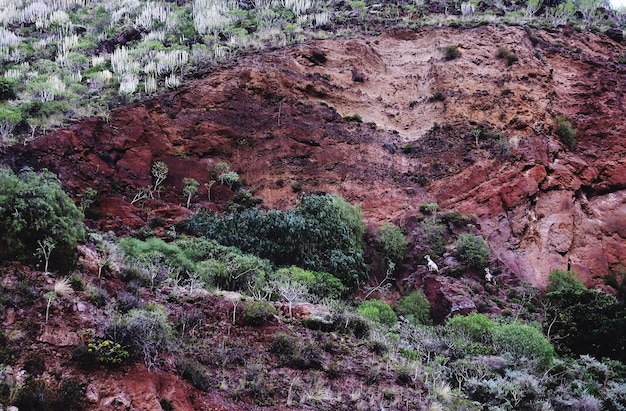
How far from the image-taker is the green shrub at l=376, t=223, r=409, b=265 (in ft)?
75.6

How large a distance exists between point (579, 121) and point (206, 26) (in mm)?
24189

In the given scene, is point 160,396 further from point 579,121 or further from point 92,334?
point 579,121

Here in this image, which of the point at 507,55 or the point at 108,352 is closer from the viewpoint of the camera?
the point at 108,352

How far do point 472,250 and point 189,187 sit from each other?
1209 cm

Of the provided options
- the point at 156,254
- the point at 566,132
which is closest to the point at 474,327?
the point at 156,254

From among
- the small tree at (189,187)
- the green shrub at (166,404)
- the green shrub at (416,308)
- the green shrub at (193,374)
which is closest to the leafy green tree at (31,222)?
the green shrub at (193,374)

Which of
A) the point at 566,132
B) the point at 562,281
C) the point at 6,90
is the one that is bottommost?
the point at 562,281

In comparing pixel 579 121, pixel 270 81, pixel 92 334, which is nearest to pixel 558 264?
pixel 579 121

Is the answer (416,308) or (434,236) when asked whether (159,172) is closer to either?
(434,236)

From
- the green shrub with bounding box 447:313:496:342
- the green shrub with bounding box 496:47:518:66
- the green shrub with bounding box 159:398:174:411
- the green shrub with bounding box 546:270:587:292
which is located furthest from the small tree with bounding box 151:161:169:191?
the green shrub with bounding box 496:47:518:66

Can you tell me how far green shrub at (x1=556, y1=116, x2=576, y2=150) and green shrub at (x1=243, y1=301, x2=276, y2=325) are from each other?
21.8 meters

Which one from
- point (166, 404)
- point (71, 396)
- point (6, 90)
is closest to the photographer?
Answer: point (71, 396)

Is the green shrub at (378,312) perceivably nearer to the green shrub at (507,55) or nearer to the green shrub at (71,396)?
the green shrub at (71,396)

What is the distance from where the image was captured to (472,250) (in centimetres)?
2239
